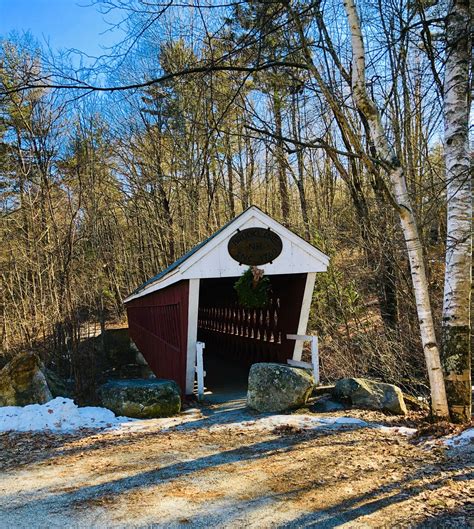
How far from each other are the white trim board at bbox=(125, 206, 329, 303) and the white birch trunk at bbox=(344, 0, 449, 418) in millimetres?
2459

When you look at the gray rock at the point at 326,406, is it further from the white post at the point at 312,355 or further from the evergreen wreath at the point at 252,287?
the evergreen wreath at the point at 252,287

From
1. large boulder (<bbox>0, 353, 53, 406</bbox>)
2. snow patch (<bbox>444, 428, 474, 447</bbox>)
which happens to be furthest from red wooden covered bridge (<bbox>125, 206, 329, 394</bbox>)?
snow patch (<bbox>444, 428, 474, 447</bbox>)

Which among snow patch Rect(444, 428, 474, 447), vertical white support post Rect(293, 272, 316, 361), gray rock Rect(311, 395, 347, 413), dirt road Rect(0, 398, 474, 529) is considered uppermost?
vertical white support post Rect(293, 272, 316, 361)

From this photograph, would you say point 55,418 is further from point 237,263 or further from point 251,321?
point 251,321

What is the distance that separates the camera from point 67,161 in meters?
12.5

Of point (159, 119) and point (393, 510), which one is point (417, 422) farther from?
point (159, 119)

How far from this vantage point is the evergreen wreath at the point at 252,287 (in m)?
7.02

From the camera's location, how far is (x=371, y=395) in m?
5.78

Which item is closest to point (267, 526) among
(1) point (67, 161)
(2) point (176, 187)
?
(1) point (67, 161)

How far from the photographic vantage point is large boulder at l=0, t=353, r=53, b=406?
6.29 meters

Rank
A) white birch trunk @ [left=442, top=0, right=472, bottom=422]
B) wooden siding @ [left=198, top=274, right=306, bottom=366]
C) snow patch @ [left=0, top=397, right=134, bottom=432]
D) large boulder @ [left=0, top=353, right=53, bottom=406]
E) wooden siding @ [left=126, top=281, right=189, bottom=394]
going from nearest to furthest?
white birch trunk @ [left=442, top=0, right=472, bottom=422], snow patch @ [left=0, top=397, right=134, bottom=432], large boulder @ [left=0, top=353, right=53, bottom=406], wooden siding @ [left=126, top=281, right=189, bottom=394], wooden siding @ [left=198, top=274, right=306, bottom=366]

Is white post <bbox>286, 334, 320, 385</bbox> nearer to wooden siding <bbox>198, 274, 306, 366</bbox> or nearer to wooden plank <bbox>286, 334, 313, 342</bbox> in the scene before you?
wooden plank <bbox>286, 334, 313, 342</bbox>

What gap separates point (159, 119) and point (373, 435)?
52.9 feet

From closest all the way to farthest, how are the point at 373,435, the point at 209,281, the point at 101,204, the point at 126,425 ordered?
the point at 373,435
the point at 126,425
the point at 209,281
the point at 101,204
